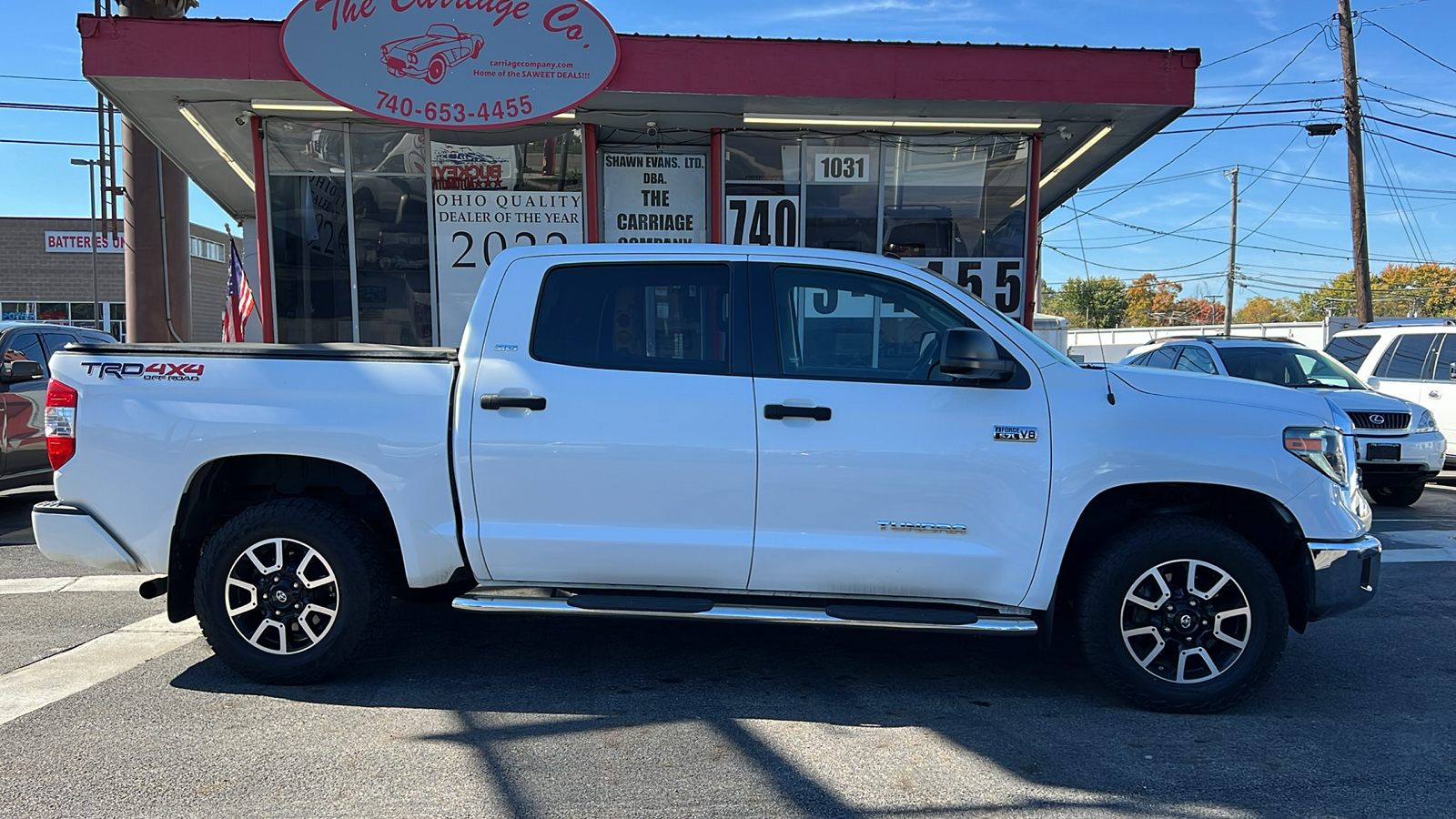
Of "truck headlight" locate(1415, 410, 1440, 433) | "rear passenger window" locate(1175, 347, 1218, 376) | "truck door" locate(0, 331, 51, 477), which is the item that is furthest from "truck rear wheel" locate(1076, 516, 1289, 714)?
"truck door" locate(0, 331, 51, 477)

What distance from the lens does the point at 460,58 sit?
8531mm

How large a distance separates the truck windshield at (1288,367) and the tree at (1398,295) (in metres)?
91.0

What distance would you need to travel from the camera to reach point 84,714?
4199 mm

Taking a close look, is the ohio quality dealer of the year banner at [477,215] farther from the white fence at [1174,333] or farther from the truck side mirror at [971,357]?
the white fence at [1174,333]

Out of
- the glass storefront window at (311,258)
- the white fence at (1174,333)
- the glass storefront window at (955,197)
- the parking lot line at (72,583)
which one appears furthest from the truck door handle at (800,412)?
the white fence at (1174,333)

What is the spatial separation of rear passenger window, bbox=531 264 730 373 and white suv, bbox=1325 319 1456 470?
10.7 meters

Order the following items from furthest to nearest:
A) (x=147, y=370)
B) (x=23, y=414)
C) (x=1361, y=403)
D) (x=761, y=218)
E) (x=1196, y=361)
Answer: (x=1196, y=361)
(x=761, y=218)
(x=1361, y=403)
(x=23, y=414)
(x=147, y=370)

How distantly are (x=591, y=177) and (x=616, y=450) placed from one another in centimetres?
621

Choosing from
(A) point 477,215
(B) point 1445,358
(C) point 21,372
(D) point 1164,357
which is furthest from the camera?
(D) point 1164,357

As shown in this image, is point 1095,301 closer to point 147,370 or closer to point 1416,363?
point 1416,363

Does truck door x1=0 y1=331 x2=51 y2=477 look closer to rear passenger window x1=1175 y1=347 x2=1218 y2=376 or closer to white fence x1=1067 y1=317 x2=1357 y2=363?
rear passenger window x1=1175 y1=347 x2=1218 y2=376

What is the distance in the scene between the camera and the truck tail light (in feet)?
14.5

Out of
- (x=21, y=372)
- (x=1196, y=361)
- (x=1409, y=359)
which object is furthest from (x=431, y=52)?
(x=1409, y=359)

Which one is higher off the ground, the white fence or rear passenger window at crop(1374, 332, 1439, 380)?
the white fence
